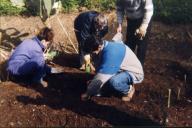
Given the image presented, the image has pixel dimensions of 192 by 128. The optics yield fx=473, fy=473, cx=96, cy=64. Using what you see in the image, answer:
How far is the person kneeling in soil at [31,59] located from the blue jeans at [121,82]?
3.60 feet

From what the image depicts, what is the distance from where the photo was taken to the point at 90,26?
20.5 ft

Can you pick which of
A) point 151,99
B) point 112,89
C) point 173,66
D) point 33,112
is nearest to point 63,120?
point 33,112

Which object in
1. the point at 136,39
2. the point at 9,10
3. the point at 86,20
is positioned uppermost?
the point at 86,20

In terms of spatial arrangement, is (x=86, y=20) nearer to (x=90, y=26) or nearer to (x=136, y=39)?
(x=90, y=26)

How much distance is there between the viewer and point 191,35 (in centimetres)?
807

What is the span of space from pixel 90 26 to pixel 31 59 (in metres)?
0.90

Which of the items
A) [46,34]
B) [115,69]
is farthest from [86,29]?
[115,69]

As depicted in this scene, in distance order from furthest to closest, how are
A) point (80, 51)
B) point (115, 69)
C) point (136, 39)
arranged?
point (80, 51) < point (136, 39) < point (115, 69)

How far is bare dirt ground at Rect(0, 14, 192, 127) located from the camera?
5.39m

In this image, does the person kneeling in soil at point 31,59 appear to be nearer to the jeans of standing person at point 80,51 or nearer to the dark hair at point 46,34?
the dark hair at point 46,34

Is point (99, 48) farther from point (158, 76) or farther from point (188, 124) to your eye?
point (158, 76)

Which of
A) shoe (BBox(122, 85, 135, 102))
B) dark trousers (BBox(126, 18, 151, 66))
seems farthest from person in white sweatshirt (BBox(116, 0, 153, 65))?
shoe (BBox(122, 85, 135, 102))

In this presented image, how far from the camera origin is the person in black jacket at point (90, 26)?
5.82m

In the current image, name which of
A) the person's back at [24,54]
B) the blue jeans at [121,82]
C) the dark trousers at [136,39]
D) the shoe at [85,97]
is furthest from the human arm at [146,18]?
the person's back at [24,54]
